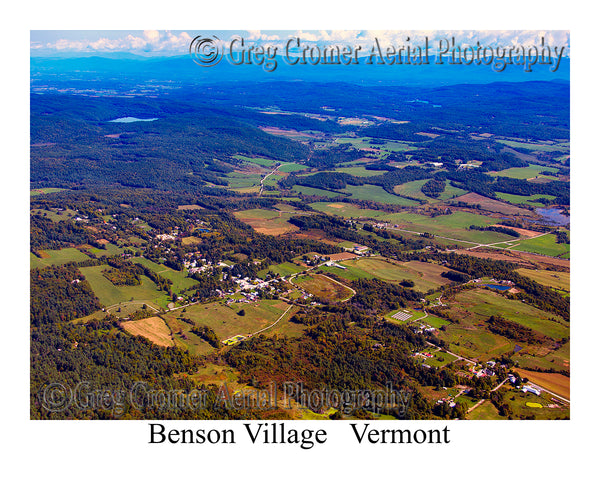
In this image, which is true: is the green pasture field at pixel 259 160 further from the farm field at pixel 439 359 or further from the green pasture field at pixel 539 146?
the farm field at pixel 439 359

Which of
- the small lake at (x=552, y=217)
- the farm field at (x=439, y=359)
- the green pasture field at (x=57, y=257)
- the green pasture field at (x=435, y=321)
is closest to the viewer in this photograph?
the farm field at (x=439, y=359)

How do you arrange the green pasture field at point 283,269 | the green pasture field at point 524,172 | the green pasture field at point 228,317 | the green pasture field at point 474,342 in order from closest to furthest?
the green pasture field at point 474,342 < the green pasture field at point 228,317 < the green pasture field at point 283,269 < the green pasture field at point 524,172

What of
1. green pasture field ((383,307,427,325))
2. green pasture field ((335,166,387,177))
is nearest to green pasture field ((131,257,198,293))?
green pasture field ((383,307,427,325))

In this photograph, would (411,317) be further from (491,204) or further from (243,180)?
(243,180)

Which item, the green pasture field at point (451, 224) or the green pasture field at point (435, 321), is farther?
the green pasture field at point (451, 224)

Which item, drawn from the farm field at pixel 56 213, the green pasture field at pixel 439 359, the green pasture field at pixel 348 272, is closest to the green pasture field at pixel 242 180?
the farm field at pixel 56 213

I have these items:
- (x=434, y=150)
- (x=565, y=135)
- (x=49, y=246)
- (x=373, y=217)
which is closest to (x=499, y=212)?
(x=373, y=217)

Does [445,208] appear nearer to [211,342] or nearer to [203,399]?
[211,342]
